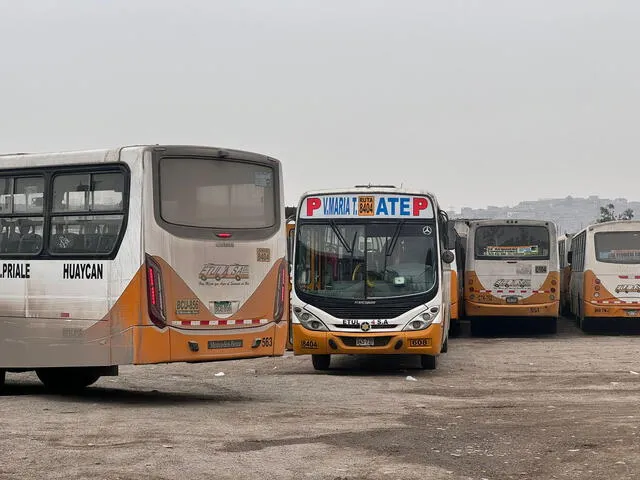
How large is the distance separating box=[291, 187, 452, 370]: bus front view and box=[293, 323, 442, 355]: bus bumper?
0.05ft

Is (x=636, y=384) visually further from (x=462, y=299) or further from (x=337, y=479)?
(x=462, y=299)

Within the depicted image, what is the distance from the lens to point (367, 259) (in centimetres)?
2078

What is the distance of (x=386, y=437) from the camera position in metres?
12.3

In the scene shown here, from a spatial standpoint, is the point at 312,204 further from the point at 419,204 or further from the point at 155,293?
the point at 155,293

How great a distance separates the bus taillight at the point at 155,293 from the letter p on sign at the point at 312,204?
21.5 ft

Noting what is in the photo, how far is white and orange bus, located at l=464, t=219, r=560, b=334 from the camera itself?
110 feet

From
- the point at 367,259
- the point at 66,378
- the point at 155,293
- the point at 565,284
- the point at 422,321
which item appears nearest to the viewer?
the point at 155,293

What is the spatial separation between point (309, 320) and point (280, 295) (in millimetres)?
4149

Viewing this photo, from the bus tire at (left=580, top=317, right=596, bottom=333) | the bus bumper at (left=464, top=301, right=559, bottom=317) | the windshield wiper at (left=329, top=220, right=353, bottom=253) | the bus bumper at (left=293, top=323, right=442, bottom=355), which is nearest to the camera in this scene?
the bus bumper at (left=293, top=323, right=442, bottom=355)

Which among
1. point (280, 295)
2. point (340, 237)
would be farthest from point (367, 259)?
point (280, 295)

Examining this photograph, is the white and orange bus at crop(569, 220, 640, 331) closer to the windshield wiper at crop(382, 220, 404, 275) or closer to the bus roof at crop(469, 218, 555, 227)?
the bus roof at crop(469, 218, 555, 227)

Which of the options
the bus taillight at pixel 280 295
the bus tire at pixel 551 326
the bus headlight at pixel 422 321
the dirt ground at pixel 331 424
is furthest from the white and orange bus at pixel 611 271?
the bus taillight at pixel 280 295

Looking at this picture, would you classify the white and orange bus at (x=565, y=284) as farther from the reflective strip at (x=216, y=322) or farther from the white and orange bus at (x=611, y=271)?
the reflective strip at (x=216, y=322)

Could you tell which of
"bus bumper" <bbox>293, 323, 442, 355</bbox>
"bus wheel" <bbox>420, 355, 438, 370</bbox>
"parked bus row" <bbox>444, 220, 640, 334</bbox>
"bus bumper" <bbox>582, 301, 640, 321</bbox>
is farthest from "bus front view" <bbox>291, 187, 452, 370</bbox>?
"bus bumper" <bbox>582, 301, 640, 321</bbox>
